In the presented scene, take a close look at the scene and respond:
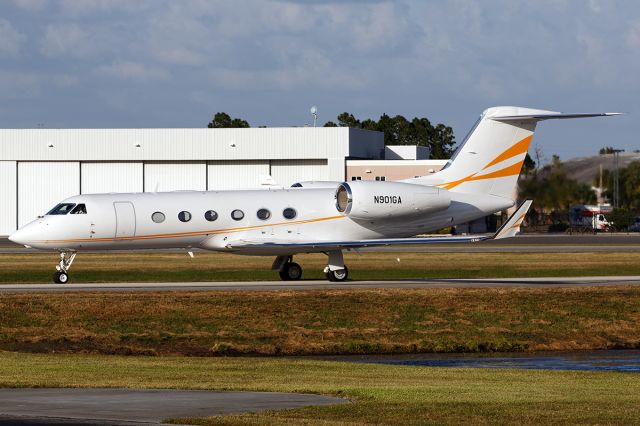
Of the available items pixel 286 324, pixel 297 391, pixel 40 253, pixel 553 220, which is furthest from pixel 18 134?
pixel 297 391

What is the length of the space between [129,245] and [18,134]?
5957cm

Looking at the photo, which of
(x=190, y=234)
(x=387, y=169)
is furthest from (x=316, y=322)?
(x=387, y=169)

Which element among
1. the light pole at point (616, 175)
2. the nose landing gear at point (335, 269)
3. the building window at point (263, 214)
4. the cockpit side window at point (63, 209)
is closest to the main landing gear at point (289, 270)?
the nose landing gear at point (335, 269)

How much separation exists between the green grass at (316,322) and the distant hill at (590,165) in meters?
25.0

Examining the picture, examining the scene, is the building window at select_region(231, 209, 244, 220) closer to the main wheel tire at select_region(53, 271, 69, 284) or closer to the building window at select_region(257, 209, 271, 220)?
the building window at select_region(257, 209, 271, 220)

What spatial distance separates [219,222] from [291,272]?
13.1 feet

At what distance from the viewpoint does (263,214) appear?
42000mm

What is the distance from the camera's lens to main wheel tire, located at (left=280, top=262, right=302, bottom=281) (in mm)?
43875

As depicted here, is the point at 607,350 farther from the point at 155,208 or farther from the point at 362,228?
the point at 155,208

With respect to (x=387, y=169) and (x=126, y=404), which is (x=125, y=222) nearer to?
(x=126, y=404)

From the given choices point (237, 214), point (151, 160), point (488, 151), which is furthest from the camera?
point (151, 160)

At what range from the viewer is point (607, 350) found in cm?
3120

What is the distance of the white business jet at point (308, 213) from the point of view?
4038 centimetres

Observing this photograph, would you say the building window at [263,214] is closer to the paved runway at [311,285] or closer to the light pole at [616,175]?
the paved runway at [311,285]
